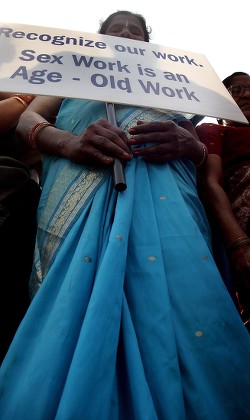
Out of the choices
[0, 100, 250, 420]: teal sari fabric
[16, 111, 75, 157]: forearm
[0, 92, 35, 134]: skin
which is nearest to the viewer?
[0, 100, 250, 420]: teal sari fabric

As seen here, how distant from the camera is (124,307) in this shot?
28.4 inches

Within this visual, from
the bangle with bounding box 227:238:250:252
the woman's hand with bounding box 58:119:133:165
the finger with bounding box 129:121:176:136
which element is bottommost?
the bangle with bounding box 227:238:250:252

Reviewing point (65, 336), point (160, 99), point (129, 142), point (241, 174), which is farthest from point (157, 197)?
point (241, 174)

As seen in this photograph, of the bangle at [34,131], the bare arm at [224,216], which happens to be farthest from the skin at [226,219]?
the bangle at [34,131]

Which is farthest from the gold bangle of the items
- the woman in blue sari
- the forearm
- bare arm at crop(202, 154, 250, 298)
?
bare arm at crop(202, 154, 250, 298)

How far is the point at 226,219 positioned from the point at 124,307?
0.67 meters

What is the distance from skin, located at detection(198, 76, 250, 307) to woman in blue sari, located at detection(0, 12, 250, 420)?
204mm

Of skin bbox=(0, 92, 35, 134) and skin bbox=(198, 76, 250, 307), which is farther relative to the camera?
skin bbox=(0, 92, 35, 134)

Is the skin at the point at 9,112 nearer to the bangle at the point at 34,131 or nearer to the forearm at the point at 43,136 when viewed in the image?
the forearm at the point at 43,136

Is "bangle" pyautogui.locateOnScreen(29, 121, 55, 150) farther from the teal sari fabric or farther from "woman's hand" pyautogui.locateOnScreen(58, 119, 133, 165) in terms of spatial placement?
the teal sari fabric

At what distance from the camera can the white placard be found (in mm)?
1022

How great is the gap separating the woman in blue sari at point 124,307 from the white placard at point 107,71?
0.12 meters

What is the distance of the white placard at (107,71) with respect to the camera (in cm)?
102

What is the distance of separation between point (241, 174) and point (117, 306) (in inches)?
36.6
